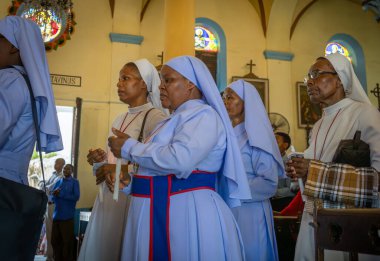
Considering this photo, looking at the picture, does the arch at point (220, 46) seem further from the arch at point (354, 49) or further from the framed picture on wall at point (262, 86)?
the arch at point (354, 49)

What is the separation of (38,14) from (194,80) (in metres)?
8.09

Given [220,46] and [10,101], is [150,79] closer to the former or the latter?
[10,101]

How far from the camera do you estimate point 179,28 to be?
726cm

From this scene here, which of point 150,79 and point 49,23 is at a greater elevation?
point 49,23

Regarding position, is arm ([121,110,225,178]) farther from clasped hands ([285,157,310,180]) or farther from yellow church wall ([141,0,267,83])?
yellow church wall ([141,0,267,83])

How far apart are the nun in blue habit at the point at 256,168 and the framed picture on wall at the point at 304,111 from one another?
299 inches

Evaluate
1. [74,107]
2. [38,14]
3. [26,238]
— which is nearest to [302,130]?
[74,107]

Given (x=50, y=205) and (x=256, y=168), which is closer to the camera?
(x=256, y=168)

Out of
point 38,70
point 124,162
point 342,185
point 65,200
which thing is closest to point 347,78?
point 342,185

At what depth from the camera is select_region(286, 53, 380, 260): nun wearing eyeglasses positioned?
225cm

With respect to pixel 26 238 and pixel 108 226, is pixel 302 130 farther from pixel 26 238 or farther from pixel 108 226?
pixel 26 238

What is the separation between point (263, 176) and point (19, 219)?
1.89m

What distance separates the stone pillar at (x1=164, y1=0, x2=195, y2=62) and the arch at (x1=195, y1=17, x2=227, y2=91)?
325 centimetres

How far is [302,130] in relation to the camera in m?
10.7
